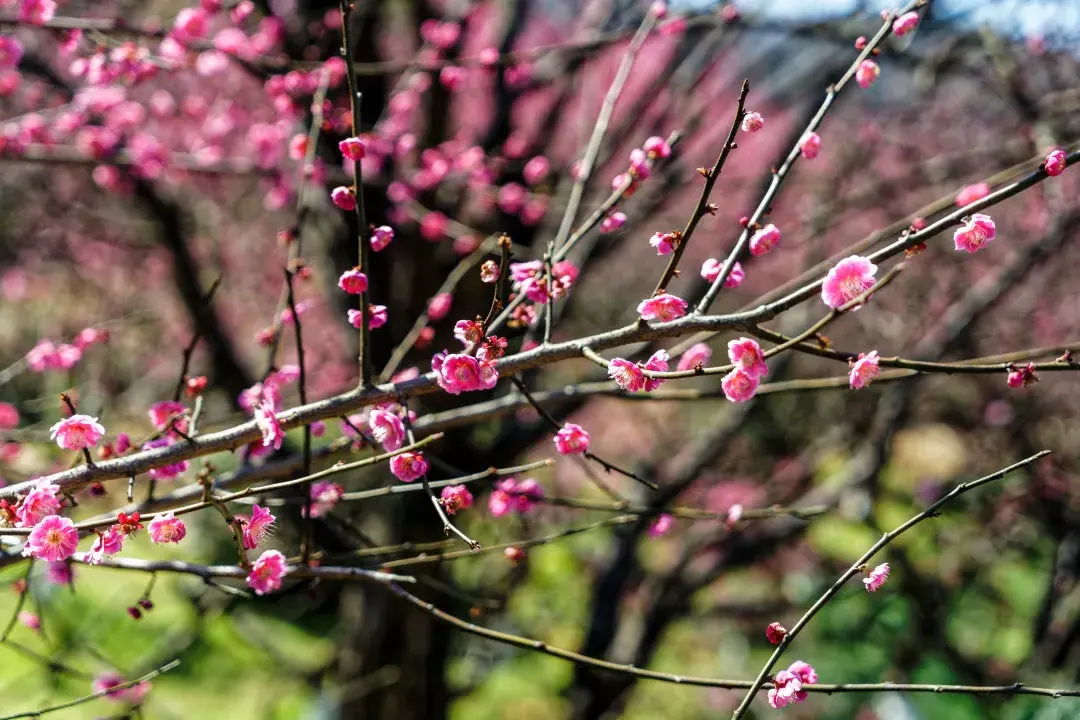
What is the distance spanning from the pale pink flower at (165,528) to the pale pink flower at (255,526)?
5.2 inches

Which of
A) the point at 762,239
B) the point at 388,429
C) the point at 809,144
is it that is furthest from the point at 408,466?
the point at 809,144

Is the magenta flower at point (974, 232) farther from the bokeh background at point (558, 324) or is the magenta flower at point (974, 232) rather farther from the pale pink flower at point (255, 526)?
the pale pink flower at point (255, 526)

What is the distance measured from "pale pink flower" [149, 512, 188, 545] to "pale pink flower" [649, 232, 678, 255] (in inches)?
46.2

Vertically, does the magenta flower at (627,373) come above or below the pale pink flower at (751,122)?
below

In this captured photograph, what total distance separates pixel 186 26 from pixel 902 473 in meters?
9.80

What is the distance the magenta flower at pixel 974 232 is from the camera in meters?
1.70

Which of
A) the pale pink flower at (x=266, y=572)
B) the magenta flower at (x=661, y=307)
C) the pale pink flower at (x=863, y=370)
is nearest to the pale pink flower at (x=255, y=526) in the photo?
the pale pink flower at (x=266, y=572)

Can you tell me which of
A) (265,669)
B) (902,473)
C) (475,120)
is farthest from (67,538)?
(902,473)

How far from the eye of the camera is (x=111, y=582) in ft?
27.0

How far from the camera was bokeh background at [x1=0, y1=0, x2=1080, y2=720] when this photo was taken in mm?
4242

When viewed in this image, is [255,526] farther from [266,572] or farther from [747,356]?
[747,356]

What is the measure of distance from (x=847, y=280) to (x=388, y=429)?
41.5 inches

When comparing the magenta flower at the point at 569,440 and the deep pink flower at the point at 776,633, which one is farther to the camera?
the magenta flower at the point at 569,440

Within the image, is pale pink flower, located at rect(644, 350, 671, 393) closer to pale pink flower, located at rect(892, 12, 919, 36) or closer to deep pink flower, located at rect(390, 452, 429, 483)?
deep pink flower, located at rect(390, 452, 429, 483)
